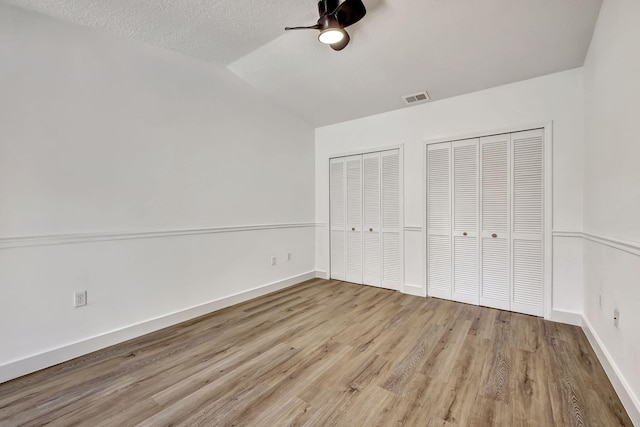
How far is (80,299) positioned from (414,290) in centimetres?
354

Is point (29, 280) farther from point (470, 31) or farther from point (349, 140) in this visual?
point (470, 31)

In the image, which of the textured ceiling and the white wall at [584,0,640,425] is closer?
the white wall at [584,0,640,425]

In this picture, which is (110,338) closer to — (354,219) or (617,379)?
(354,219)

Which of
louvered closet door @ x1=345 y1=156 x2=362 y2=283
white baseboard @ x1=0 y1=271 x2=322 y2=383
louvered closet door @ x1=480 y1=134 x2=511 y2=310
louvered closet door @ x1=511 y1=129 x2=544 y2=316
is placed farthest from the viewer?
louvered closet door @ x1=345 y1=156 x2=362 y2=283

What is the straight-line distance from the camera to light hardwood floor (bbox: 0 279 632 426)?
1.56 meters

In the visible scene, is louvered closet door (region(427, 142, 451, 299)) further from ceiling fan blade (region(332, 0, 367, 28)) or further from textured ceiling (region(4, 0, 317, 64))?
textured ceiling (region(4, 0, 317, 64))

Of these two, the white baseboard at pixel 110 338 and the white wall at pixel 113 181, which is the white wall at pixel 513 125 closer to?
the white wall at pixel 113 181

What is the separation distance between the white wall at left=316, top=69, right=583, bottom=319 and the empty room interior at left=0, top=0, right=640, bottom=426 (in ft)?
0.07

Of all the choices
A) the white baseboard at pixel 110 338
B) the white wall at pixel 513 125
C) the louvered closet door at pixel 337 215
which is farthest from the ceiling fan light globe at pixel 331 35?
the white baseboard at pixel 110 338

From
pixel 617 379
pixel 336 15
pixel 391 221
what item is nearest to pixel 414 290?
pixel 391 221

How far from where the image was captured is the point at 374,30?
100 inches

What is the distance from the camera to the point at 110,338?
7.85ft

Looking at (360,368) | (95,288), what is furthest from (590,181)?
(95,288)

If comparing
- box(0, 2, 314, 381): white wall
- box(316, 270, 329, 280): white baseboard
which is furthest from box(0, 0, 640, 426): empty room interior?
box(316, 270, 329, 280): white baseboard
